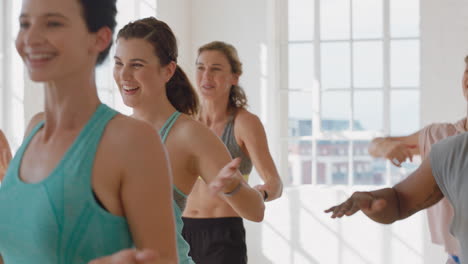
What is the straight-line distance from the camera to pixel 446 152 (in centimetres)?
182

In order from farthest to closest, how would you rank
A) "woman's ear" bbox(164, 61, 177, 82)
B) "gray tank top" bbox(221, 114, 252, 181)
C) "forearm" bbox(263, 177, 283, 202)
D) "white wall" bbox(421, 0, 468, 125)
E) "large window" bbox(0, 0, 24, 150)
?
"white wall" bbox(421, 0, 468, 125), "large window" bbox(0, 0, 24, 150), "gray tank top" bbox(221, 114, 252, 181), "forearm" bbox(263, 177, 283, 202), "woman's ear" bbox(164, 61, 177, 82)

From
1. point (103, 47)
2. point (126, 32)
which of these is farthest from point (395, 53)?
point (103, 47)

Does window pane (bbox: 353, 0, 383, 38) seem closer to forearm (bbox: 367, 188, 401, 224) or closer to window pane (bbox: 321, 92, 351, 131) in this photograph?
window pane (bbox: 321, 92, 351, 131)

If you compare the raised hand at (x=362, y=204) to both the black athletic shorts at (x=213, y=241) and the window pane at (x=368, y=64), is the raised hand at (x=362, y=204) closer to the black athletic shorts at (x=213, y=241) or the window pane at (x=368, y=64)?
the black athletic shorts at (x=213, y=241)

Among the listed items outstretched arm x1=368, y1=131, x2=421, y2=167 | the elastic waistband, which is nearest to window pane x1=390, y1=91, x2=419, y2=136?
the elastic waistband

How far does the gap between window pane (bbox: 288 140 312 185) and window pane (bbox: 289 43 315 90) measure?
578 mm

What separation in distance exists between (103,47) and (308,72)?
219 inches

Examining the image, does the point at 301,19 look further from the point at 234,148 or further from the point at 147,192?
the point at 147,192

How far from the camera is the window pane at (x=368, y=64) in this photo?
257 inches

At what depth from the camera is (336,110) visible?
6.68 m

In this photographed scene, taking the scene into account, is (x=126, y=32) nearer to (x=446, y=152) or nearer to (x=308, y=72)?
(x=446, y=152)

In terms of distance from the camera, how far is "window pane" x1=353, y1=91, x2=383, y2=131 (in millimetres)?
6539

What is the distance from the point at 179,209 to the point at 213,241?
129 cm

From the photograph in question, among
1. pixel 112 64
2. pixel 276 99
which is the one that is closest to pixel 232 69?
pixel 112 64
